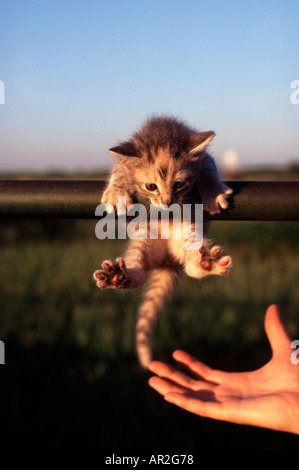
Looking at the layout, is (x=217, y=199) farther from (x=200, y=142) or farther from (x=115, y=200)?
(x=200, y=142)

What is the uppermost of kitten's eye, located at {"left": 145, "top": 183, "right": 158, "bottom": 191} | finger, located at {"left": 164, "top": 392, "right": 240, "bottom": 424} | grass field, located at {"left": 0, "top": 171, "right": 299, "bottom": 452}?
kitten's eye, located at {"left": 145, "top": 183, "right": 158, "bottom": 191}

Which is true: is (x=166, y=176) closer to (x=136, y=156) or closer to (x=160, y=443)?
(x=136, y=156)

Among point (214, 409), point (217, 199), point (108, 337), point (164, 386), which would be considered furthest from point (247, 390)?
point (108, 337)

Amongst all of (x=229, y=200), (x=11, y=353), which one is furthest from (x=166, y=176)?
(x=11, y=353)

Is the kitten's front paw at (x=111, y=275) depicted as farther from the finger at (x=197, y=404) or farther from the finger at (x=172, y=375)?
the finger at (x=172, y=375)

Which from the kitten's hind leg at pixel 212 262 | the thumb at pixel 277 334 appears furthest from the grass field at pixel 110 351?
the kitten's hind leg at pixel 212 262

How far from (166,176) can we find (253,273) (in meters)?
9.00

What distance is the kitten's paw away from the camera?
2.02 meters

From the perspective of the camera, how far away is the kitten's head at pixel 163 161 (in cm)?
230

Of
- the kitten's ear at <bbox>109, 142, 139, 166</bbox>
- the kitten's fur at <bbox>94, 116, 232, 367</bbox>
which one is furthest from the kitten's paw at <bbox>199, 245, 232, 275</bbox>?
the kitten's ear at <bbox>109, 142, 139, 166</bbox>

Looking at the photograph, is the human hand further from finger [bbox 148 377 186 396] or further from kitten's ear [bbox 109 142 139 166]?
kitten's ear [bbox 109 142 139 166]

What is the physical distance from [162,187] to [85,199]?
2.29 ft

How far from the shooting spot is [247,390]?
2.47m

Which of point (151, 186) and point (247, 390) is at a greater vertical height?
point (151, 186)
